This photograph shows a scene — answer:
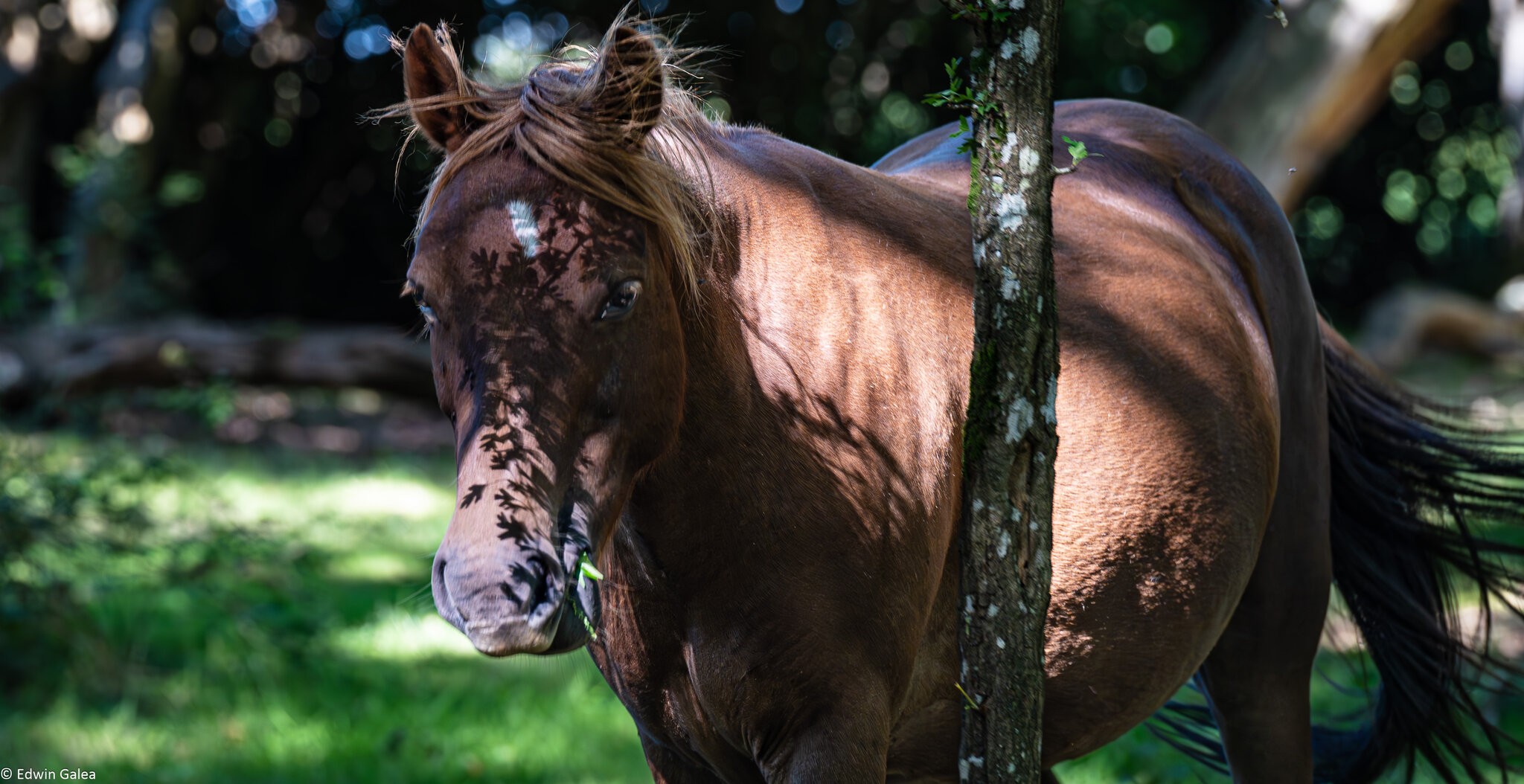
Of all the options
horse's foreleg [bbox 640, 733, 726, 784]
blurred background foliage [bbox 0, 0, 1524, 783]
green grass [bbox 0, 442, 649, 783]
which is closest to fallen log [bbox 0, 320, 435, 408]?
blurred background foliage [bbox 0, 0, 1524, 783]

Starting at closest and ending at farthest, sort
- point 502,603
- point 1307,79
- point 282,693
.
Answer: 1. point 502,603
2. point 282,693
3. point 1307,79


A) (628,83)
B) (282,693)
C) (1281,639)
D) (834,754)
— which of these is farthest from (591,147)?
(282,693)

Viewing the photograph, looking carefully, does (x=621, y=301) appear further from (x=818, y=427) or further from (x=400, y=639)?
(x=400, y=639)

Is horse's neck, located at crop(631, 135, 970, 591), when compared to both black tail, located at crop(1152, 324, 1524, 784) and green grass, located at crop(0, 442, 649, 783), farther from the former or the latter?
green grass, located at crop(0, 442, 649, 783)

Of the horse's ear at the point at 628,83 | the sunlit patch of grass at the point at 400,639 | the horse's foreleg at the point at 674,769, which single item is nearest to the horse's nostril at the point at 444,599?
the horse's ear at the point at 628,83

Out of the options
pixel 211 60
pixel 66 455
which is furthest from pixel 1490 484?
pixel 211 60

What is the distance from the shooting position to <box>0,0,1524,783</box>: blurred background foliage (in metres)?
3.94

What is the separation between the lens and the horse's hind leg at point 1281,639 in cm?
257

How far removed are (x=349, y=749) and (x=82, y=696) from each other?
1130mm

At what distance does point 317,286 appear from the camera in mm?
9906

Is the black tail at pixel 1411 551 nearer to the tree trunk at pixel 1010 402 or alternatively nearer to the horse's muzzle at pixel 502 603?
the tree trunk at pixel 1010 402

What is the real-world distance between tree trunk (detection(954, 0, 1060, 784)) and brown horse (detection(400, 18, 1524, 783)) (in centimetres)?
9

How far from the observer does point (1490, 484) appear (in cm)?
293

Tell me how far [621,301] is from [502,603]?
414 millimetres
